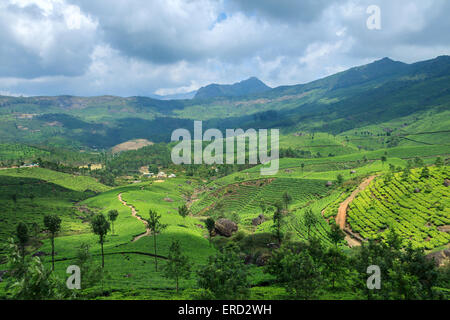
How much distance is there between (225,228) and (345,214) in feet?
146

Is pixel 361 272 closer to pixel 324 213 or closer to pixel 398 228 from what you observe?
pixel 398 228

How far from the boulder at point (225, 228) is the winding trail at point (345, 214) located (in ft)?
119

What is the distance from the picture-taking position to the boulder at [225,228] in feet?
311

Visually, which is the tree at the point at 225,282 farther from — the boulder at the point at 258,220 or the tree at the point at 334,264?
the boulder at the point at 258,220

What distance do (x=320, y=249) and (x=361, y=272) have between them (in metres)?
7.17

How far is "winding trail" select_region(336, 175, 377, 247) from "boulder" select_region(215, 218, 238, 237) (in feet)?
119

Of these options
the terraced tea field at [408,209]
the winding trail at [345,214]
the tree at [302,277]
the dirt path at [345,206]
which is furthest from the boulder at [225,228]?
the tree at [302,277]

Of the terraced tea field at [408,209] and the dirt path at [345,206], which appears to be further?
the dirt path at [345,206]

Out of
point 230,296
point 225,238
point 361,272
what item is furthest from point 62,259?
point 361,272

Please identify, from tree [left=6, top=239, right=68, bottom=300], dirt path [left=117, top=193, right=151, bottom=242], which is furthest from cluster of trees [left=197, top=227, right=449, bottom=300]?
dirt path [left=117, top=193, right=151, bottom=242]

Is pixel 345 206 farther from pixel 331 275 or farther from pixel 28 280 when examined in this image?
pixel 28 280

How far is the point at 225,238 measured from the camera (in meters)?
91.2

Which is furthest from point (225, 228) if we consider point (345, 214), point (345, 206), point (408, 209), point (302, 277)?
point (302, 277)
